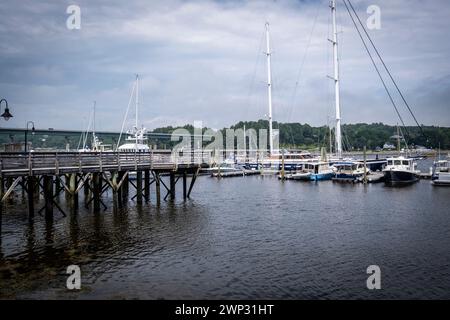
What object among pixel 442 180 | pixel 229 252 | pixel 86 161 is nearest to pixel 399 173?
pixel 442 180

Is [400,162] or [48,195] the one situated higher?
[400,162]

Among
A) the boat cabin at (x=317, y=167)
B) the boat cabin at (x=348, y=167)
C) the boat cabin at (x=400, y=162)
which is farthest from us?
the boat cabin at (x=317, y=167)

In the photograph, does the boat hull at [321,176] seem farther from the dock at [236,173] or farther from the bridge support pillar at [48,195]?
the bridge support pillar at [48,195]

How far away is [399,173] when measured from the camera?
196 ft

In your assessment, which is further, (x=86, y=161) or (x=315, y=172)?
(x=315, y=172)

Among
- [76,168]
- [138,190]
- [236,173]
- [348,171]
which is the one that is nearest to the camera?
[76,168]

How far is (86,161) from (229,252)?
14.2m

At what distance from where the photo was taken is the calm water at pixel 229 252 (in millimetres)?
15875

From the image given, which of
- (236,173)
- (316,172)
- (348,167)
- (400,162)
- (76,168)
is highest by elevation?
(76,168)

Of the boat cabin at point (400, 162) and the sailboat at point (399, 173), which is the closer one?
the sailboat at point (399, 173)

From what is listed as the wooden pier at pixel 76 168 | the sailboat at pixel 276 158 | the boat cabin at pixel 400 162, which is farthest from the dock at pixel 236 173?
the wooden pier at pixel 76 168

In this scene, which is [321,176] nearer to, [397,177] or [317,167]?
[317,167]

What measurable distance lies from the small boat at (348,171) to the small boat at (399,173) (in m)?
3.25

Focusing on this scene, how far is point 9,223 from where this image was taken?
2773 centimetres
